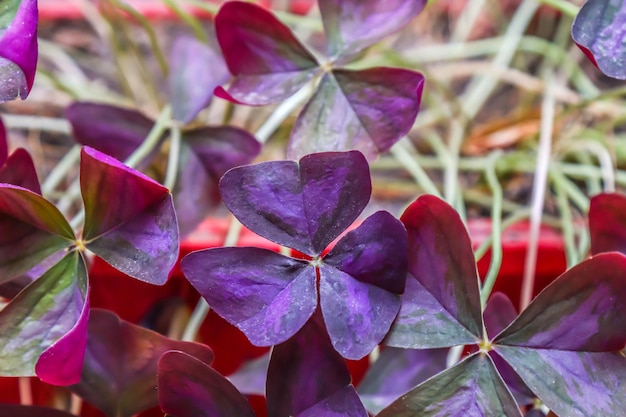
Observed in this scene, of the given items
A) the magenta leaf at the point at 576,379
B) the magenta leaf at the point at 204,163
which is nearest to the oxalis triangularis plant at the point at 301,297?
the magenta leaf at the point at 576,379

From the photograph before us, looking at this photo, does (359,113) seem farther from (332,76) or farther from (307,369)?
(307,369)

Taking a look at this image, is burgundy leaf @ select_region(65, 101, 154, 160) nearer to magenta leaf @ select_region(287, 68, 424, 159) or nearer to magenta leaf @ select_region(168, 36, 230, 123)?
magenta leaf @ select_region(168, 36, 230, 123)

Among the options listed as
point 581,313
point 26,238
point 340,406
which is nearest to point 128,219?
point 26,238

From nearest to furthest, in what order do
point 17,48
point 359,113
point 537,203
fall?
1. point 17,48
2. point 359,113
3. point 537,203

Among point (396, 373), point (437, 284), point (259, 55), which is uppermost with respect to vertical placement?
point (259, 55)

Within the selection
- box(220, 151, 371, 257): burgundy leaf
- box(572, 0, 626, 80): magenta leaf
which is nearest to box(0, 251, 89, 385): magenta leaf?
box(220, 151, 371, 257): burgundy leaf

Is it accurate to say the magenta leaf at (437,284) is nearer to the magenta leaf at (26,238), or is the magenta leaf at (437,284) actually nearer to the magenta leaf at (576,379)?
the magenta leaf at (576,379)

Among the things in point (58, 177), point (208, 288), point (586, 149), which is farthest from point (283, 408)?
point (586, 149)
